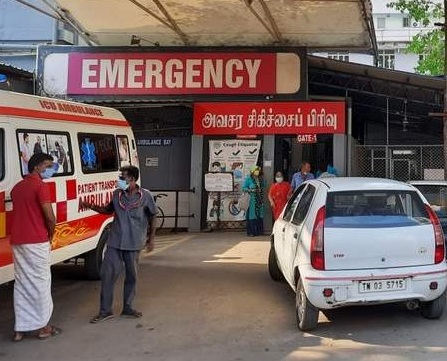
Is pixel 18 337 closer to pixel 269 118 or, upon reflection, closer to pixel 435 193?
pixel 435 193

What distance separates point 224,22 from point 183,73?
176 cm

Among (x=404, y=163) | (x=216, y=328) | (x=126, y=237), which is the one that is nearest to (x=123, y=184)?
(x=126, y=237)

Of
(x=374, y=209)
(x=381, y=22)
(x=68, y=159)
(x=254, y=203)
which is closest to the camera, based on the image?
(x=374, y=209)

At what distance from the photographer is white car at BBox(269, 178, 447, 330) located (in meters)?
5.93

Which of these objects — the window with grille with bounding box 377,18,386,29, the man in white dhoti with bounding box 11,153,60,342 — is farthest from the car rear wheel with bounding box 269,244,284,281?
the window with grille with bounding box 377,18,386,29

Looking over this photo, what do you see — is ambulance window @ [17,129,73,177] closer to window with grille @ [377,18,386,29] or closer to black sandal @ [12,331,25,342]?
black sandal @ [12,331,25,342]

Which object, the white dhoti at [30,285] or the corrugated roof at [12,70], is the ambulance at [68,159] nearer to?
the white dhoti at [30,285]

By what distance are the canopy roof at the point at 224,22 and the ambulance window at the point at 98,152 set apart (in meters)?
4.62

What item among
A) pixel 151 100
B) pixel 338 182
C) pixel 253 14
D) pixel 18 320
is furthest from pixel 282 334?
pixel 151 100

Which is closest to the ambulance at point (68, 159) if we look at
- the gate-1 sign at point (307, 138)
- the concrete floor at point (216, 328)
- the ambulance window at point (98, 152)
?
the ambulance window at point (98, 152)

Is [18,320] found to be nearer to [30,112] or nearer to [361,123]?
[30,112]

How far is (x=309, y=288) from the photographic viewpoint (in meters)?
5.96

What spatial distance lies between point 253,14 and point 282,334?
8502 mm

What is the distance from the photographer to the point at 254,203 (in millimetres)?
13930
